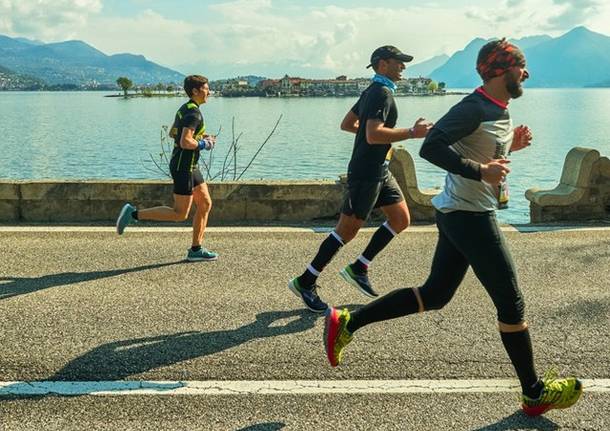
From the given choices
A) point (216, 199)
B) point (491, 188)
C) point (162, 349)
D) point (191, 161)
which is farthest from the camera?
point (216, 199)

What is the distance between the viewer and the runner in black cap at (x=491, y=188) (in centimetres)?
319

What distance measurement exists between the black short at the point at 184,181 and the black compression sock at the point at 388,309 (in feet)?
9.65

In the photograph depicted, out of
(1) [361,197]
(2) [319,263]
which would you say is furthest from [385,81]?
(2) [319,263]

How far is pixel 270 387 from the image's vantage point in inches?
139

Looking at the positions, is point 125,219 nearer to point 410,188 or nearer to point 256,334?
point 256,334

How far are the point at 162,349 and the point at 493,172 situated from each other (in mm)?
2267

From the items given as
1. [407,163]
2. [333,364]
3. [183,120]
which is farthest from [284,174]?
[333,364]

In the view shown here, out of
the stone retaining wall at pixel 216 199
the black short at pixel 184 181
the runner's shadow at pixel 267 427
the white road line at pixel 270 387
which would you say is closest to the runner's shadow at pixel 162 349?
the white road line at pixel 270 387

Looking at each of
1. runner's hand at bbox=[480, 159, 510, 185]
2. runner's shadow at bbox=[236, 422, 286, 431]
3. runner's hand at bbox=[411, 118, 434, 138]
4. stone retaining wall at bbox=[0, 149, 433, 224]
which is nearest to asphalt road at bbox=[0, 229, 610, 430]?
runner's shadow at bbox=[236, 422, 286, 431]

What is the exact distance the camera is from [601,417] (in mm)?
3213

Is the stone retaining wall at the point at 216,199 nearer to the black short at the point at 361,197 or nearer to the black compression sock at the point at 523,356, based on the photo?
the black short at the point at 361,197

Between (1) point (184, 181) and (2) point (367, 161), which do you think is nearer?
(2) point (367, 161)

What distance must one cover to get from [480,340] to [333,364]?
113 centimetres

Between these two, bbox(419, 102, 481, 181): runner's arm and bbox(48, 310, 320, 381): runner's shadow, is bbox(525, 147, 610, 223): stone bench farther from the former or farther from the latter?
bbox(419, 102, 481, 181): runner's arm
